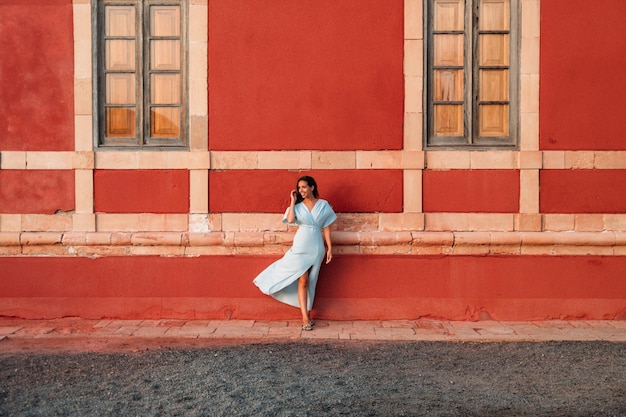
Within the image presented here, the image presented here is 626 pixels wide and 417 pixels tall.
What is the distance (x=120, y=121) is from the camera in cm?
779

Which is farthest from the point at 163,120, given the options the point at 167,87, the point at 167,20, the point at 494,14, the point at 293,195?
the point at 494,14

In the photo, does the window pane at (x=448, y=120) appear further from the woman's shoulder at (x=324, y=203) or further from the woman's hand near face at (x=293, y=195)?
the woman's hand near face at (x=293, y=195)

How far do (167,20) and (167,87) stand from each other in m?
0.77

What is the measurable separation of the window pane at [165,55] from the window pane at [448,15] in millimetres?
3000

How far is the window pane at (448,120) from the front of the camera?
7.70 meters

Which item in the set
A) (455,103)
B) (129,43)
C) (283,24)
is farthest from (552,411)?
(129,43)

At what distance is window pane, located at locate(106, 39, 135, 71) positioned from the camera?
775 centimetres

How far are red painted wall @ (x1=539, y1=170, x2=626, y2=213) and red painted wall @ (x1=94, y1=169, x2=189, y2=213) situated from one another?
4.07m

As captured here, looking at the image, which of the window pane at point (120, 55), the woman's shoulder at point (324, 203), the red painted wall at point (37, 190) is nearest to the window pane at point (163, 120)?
the window pane at point (120, 55)

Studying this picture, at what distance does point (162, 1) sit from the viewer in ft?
25.3

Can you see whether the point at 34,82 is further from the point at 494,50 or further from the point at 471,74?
the point at 494,50

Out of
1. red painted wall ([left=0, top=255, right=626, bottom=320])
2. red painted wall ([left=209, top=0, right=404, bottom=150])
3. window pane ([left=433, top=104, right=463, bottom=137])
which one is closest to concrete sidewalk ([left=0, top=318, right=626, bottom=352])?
red painted wall ([left=0, top=255, right=626, bottom=320])

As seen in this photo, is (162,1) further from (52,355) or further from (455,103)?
(52,355)

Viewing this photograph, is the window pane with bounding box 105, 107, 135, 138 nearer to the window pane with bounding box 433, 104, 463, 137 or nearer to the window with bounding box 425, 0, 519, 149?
the window with bounding box 425, 0, 519, 149
